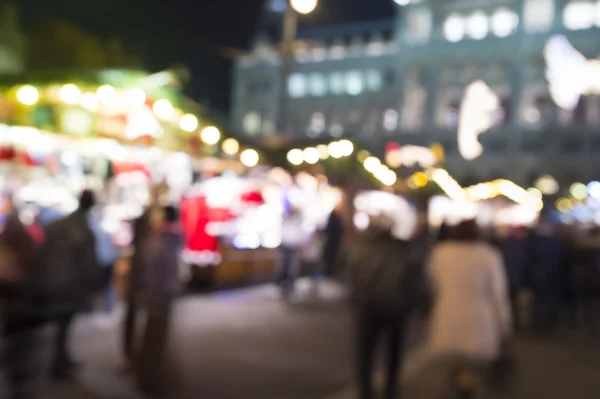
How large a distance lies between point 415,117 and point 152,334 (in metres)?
57.7

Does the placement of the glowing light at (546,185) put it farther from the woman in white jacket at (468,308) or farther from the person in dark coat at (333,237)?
the woman in white jacket at (468,308)

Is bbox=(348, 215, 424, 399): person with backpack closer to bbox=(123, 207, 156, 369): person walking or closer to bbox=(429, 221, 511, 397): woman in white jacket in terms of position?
bbox=(429, 221, 511, 397): woman in white jacket

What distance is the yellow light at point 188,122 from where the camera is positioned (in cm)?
978

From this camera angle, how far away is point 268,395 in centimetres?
592

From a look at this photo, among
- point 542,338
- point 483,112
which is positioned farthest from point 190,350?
point 483,112

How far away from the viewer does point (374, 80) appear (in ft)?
206

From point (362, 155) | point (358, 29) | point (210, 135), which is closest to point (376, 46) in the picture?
point (358, 29)

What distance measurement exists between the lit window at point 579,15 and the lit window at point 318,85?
22812mm

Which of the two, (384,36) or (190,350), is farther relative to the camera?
(384,36)

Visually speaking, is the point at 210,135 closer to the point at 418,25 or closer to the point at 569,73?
the point at 569,73

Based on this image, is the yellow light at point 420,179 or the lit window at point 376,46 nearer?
the yellow light at point 420,179

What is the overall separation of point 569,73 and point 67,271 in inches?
286

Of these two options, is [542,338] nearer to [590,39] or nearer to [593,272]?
[593,272]

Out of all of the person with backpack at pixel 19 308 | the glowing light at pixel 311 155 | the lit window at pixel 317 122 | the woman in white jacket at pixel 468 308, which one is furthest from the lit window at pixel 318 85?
the person with backpack at pixel 19 308
